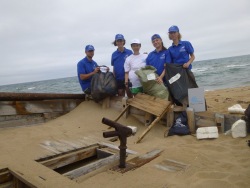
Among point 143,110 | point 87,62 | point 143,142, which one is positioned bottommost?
point 143,142

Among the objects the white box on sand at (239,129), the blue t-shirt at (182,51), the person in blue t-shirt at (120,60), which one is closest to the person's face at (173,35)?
the blue t-shirt at (182,51)

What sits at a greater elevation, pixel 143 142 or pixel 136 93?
pixel 136 93

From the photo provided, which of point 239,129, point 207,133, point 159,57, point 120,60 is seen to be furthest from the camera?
point 120,60

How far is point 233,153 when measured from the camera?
332 centimetres

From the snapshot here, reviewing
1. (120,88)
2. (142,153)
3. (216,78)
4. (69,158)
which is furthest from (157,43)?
(216,78)

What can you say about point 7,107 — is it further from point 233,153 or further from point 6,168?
point 233,153

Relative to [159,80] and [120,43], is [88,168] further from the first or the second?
[120,43]

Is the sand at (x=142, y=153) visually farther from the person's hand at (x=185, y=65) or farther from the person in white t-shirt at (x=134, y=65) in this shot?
the person's hand at (x=185, y=65)

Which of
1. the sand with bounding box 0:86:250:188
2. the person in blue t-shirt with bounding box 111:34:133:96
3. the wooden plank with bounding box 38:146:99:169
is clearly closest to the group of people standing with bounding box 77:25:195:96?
the person in blue t-shirt with bounding box 111:34:133:96

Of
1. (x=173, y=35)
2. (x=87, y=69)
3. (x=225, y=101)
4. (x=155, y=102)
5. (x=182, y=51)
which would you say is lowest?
(x=225, y=101)

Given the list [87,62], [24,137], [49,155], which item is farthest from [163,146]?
[87,62]

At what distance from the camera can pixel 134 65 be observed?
17.1ft

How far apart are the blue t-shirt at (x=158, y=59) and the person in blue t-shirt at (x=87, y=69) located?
1.34 m

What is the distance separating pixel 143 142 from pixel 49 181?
1959 mm
